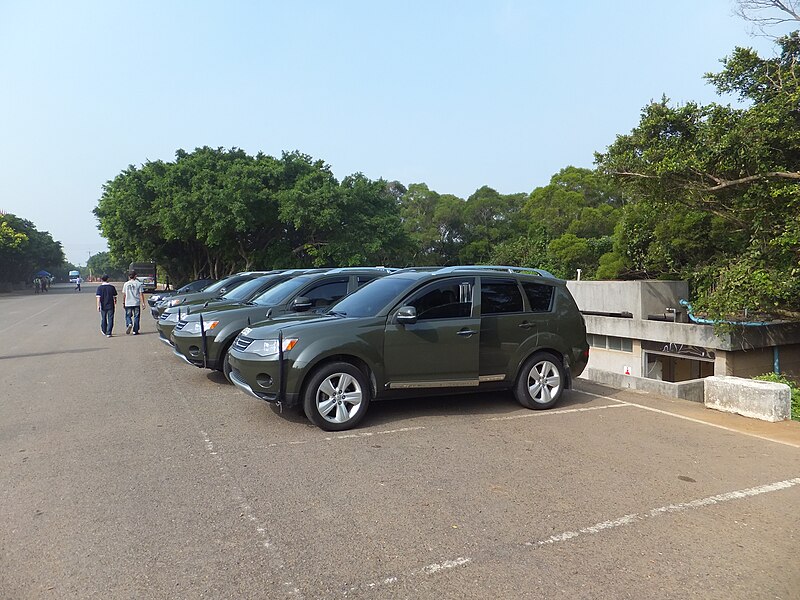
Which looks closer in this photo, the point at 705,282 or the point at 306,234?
the point at 705,282

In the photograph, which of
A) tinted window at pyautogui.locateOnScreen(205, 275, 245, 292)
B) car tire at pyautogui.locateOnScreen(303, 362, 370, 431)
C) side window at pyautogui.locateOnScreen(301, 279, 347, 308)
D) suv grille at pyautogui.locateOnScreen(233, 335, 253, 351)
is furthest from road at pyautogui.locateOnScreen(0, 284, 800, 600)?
tinted window at pyautogui.locateOnScreen(205, 275, 245, 292)

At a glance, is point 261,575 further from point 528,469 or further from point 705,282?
point 705,282

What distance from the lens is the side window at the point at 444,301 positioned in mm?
6926

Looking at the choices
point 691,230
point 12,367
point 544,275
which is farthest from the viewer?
point 691,230

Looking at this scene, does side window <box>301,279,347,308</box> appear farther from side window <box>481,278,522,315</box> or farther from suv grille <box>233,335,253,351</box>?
side window <box>481,278,522,315</box>

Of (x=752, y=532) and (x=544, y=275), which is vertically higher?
(x=544, y=275)

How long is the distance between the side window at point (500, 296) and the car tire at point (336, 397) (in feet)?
5.96

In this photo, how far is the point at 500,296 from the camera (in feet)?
24.3

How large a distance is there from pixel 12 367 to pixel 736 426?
A: 1152 centimetres

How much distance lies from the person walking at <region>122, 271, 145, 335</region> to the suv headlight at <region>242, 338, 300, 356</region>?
1052 centimetres

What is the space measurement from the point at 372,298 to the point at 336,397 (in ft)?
4.50

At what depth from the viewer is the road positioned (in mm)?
3404

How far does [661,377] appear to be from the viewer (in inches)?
736

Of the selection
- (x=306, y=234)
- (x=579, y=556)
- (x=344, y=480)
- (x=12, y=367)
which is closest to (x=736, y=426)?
(x=579, y=556)
